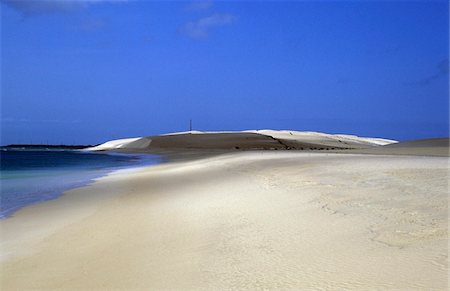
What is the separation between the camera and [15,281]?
444cm

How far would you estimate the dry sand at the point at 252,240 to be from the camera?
384cm

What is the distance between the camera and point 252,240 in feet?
16.9

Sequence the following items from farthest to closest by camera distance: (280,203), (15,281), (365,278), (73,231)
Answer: (280,203) → (73,231) → (15,281) → (365,278)

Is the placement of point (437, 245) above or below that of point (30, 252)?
above

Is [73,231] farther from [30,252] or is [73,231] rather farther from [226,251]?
[226,251]

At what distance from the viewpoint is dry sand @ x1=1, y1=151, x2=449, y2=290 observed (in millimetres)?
3842

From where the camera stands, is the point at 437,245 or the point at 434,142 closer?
the point at 437,245

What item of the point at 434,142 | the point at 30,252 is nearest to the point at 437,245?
the point at 30,252

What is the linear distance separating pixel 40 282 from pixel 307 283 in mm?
3000

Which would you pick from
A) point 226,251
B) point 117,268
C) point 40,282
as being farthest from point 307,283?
point 40,282

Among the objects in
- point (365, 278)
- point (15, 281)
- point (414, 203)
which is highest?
point (414, 203)

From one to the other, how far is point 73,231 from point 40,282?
8.24 feet

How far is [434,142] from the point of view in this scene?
29.5 m

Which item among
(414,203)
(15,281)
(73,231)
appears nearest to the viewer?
(15,281)
